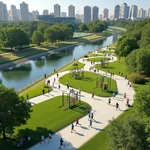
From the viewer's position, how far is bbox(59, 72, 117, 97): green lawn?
38.7 meters

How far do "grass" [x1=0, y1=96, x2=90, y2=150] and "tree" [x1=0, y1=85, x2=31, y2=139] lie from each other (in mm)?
2142

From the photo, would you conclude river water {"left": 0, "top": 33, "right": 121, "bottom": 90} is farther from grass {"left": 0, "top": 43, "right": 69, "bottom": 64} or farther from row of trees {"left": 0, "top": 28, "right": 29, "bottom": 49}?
row of trees {"left": 0, "top": 28, "right": 29, "bottom": 49}

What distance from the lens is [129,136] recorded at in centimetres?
1578

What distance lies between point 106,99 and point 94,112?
5756mm

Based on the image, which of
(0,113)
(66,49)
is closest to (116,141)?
(0,113)

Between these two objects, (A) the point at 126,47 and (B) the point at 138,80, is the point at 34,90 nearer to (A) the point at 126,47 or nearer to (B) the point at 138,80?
(B) the point at 138,80

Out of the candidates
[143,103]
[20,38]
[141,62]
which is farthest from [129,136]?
[20,38]

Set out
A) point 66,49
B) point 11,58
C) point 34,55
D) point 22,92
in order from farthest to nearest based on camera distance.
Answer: point 66,49 < point 34,55 < point 11,58 < point 22,92

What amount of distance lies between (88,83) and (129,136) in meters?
28.4

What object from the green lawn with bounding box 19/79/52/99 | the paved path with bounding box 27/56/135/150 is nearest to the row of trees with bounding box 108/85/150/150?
the paved path with bounding box 27/56/135/150

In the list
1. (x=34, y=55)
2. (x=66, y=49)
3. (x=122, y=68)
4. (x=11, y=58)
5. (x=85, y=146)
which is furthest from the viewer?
(x=66, y=49)

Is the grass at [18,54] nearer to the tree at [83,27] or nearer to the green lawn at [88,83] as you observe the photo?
the green lawn at [88,83]

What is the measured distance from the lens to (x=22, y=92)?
132ft

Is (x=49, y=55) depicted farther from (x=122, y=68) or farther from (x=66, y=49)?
(x=122, y=68)
